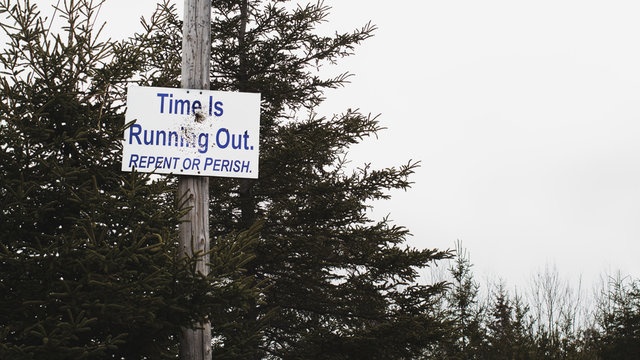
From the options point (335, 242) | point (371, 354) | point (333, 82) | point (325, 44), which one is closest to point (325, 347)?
point (371, 354)

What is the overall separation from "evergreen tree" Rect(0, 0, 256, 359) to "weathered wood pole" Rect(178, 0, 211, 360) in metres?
0.12

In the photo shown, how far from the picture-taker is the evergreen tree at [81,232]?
3988 mm

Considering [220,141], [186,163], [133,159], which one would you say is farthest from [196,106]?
[133,159]

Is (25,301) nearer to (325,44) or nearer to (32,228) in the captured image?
(32,228)

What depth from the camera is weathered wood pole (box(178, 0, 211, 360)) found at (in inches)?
179

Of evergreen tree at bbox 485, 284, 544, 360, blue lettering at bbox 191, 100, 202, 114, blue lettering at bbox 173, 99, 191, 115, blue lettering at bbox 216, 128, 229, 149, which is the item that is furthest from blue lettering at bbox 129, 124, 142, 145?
evergreen tree at bbox 485, 284, 544, 360

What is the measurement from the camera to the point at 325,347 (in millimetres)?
9055

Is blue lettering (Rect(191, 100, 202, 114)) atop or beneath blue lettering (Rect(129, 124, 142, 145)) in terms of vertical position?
atop

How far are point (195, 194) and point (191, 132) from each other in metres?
0.50

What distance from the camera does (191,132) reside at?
4.55m

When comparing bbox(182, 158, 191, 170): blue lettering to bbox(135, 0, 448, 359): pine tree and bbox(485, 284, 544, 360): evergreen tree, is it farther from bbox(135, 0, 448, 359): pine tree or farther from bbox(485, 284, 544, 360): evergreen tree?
bbox(485, 284, 544, 360): evergreen tree

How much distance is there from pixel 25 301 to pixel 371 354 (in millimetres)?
6275

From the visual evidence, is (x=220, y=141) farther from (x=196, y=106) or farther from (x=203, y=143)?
(x=196, y=106)

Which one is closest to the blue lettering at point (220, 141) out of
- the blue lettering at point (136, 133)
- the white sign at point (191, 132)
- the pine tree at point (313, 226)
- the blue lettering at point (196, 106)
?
the white sign at point (191, 132)
